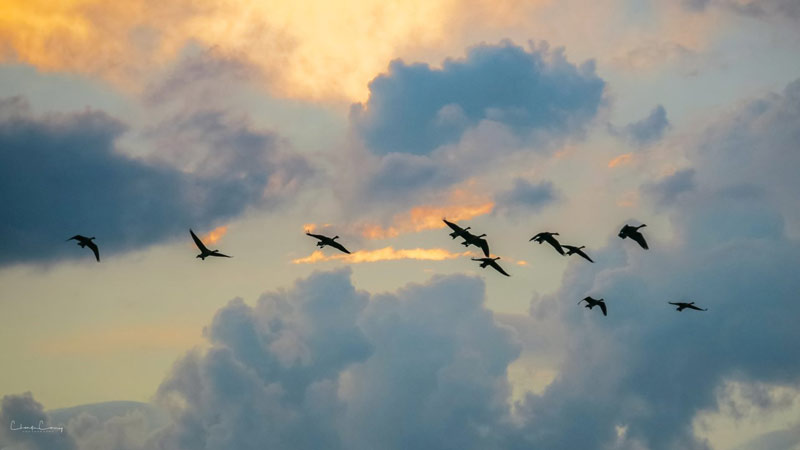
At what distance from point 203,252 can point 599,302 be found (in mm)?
59362

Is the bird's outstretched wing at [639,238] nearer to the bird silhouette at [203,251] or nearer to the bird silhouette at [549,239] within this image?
the bird silhouette at [549,239]

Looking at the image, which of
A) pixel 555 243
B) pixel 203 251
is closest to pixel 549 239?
pixel 555 243

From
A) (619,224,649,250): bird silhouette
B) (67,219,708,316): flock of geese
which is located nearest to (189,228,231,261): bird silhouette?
(67,219,708,316): flock of geese

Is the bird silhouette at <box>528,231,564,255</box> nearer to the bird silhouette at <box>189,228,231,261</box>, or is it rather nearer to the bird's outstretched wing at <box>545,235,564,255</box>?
the bird's outstretched wing at <box>545,235,564,255</box>

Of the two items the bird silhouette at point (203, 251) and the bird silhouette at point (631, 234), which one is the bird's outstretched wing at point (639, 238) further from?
the bird silhouette at point (203, 251)

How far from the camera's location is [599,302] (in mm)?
132375

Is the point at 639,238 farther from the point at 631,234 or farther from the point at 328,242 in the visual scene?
the point at 328,242

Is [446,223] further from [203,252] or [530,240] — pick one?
[203,252]

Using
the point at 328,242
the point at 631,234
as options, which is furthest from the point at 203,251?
the point at 631,234

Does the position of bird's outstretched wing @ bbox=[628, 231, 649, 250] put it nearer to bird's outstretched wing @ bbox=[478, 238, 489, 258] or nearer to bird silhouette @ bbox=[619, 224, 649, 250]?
bird silhouette @ bbox=[619, 224, 649, 250]

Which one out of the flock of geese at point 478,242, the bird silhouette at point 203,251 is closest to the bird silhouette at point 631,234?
the flock of geese at point 478,242

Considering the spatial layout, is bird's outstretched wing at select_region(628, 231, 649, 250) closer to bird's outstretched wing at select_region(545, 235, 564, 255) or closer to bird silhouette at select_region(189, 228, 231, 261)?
bird's outstretched wing at select_region(545, 235, 564, 255)

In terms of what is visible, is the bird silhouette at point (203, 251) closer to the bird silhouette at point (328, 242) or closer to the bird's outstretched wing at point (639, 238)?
the bird silhouette at point (328, 242)

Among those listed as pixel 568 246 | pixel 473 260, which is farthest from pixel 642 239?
pixel 473 260
